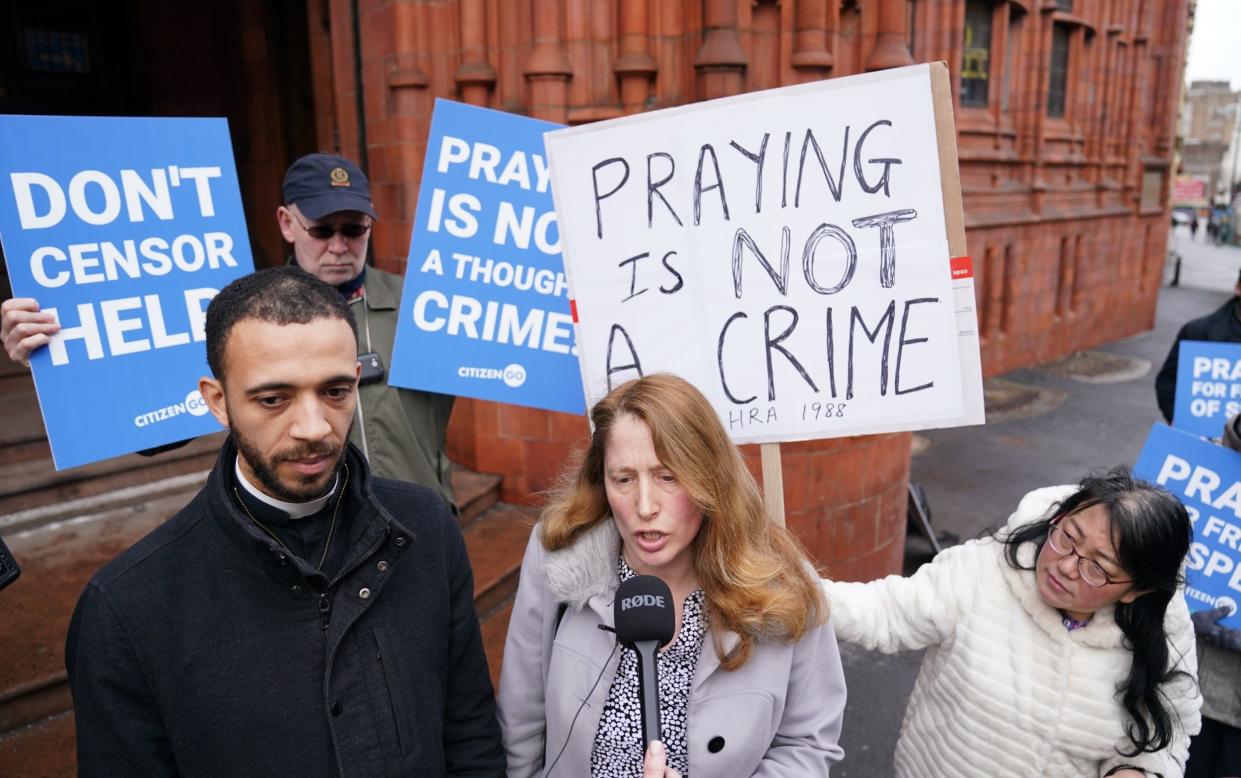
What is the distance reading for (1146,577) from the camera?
1.79 metres

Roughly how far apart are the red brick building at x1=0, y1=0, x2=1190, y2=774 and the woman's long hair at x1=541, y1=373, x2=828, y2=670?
240cm

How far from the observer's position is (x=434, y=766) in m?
1.58

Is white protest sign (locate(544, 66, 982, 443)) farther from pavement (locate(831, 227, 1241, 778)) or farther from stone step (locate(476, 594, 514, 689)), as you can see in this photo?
stone step (locate(476, 594, 514, 689))

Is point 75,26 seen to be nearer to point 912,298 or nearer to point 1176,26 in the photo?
point 912,298

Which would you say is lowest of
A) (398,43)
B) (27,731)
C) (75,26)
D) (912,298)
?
(27,731)

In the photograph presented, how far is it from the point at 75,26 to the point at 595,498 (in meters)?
7.91

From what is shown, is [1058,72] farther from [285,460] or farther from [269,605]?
[269,605]

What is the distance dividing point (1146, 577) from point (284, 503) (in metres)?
1.82

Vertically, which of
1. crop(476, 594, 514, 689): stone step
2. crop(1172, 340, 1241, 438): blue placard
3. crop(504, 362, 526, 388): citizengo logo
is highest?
crop(504, 362, 526, 388): citizengo logo

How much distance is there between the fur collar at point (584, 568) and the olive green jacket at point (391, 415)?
883 millimetres

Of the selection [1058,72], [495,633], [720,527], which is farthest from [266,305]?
[1058,72]

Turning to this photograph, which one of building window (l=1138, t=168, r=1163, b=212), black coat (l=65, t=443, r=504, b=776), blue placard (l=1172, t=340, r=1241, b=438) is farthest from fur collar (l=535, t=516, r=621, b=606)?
→ building window (l=1138, t=168, r=1163, b=212)

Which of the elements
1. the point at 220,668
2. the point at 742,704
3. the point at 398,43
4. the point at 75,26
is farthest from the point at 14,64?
the point at 742,704

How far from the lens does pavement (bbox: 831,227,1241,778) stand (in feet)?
12.9
